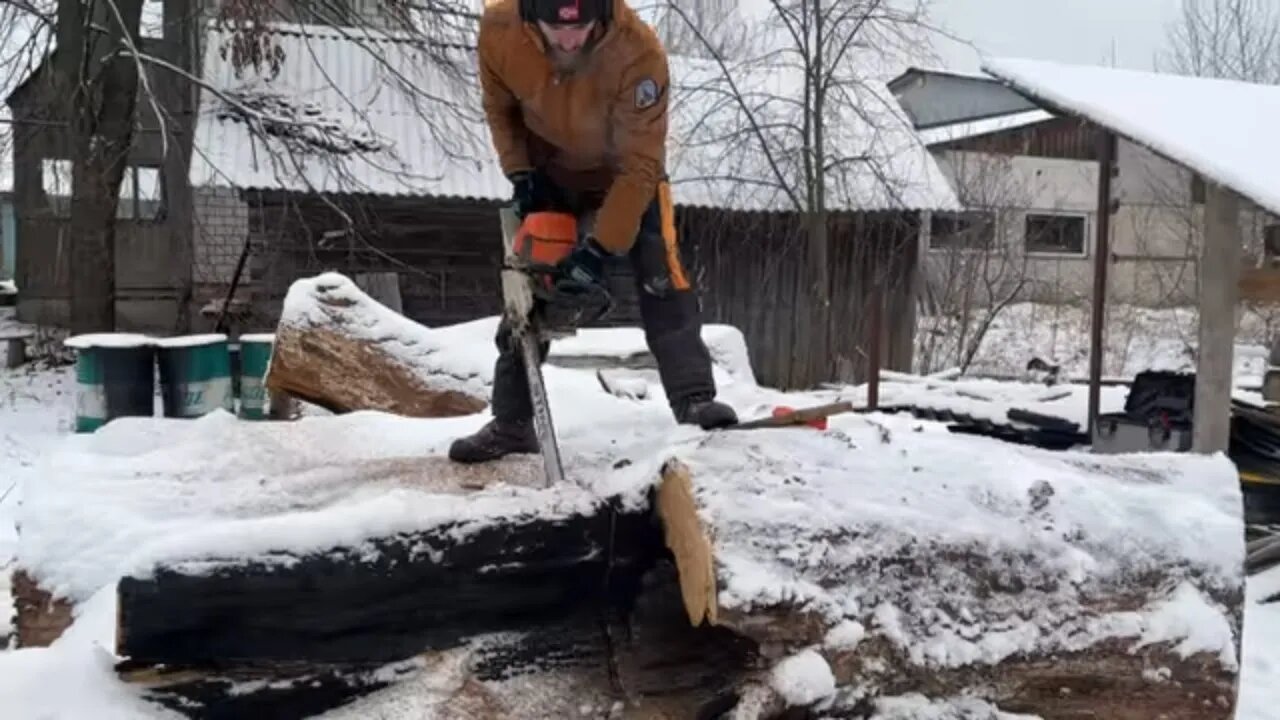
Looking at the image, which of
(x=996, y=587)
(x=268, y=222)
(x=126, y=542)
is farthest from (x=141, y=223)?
(x=996, y=587)

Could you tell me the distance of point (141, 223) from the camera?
15.4 meters

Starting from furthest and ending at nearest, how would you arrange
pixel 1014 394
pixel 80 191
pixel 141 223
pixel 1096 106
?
pixel 141 223, pixel 80 191, pixel 1014 394, pixel 1096 106

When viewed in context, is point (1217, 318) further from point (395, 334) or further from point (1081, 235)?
point (1081, 235)

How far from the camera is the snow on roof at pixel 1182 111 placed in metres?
5.43

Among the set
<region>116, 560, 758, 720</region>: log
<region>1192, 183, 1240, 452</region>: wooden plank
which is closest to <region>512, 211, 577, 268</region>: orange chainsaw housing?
<region>116, 560, 758, 720</region>: log

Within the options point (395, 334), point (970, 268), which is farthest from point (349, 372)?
point (970, 268)

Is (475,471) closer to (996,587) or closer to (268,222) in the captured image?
(996,587)

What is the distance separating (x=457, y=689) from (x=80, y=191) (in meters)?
10.2

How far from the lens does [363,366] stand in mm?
5188

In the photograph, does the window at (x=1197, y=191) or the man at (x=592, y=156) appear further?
the window at (x=1197, y=191)

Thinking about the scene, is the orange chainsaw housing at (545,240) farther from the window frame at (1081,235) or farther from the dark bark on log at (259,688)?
the window frame at (1081,235)

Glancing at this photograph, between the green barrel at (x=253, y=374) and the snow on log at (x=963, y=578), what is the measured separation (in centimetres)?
595

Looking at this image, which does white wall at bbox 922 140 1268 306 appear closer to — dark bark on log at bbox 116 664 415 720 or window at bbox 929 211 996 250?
window at bbox 929 211 996 250

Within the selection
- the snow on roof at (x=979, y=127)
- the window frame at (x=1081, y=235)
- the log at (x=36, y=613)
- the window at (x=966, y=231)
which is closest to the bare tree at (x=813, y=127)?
the window at (x=966, y=231)
